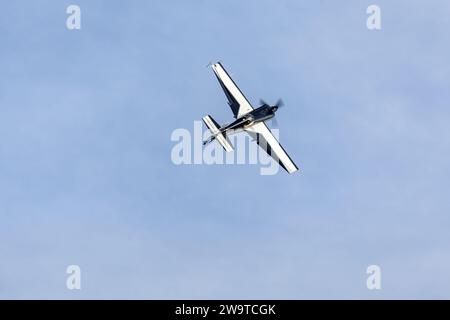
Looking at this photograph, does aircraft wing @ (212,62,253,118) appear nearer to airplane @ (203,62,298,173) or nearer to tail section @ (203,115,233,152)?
airplane @ (203,62,298,173)

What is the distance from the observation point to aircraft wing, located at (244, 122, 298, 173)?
155250 mm

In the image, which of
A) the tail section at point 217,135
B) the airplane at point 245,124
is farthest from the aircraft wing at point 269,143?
the tail section at point 217,135

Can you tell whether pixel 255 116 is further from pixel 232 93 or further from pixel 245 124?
pixel 232 93

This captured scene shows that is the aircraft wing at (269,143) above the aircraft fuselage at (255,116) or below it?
below

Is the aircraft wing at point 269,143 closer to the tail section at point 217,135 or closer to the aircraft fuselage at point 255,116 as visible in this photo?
the aircraft fuselage at point 255,116

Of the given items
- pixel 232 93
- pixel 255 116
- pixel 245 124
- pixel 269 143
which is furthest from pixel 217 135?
pixel 232 93

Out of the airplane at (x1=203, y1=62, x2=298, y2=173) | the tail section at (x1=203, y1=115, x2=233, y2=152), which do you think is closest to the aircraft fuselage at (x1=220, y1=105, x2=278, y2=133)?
the airplane at (x1=203, y1=62, x2=298, y2=173)

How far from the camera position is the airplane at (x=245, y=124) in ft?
490

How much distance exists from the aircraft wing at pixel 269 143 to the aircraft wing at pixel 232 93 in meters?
4.11

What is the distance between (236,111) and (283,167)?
14.6 meters

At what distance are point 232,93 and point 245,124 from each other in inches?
410

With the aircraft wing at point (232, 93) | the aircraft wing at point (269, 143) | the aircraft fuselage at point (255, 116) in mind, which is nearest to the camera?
the aircraft fuselage at point (255, 116)
